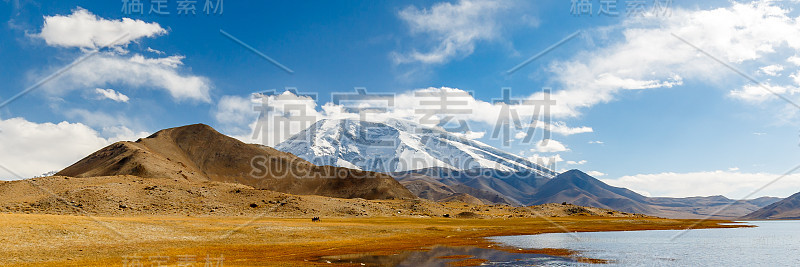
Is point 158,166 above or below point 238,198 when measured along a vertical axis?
above

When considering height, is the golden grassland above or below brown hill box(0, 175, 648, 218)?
below

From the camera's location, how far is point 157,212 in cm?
10212

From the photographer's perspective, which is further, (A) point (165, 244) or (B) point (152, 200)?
(B) point (152, 200)

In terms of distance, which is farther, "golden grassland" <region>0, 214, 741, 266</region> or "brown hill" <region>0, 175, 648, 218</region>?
"brown hill" <region>0, 175, 648, 218</region>

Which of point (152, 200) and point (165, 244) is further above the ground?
point (152, 200)

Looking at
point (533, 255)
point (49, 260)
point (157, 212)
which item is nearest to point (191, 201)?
point (157, 212)

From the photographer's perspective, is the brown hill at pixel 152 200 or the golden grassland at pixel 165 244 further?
the brown hill at pixel 152 200

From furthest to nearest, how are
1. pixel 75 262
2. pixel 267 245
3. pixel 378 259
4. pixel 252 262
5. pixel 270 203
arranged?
pixel 270 203
pixel 267 245
pixel 378 259
pixel 252 262
pixel 75 262

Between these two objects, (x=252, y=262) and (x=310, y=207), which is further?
(x=310, y=207)

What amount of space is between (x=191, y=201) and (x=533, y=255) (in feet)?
312

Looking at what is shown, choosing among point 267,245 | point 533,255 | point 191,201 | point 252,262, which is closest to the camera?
point 252,262

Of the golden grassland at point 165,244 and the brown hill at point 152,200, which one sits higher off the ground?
the brown hill at point 152,200

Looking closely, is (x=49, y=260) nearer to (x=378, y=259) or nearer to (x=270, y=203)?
(x=378, y=259)

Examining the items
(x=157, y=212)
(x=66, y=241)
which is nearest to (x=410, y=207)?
(x=157, y=212)
